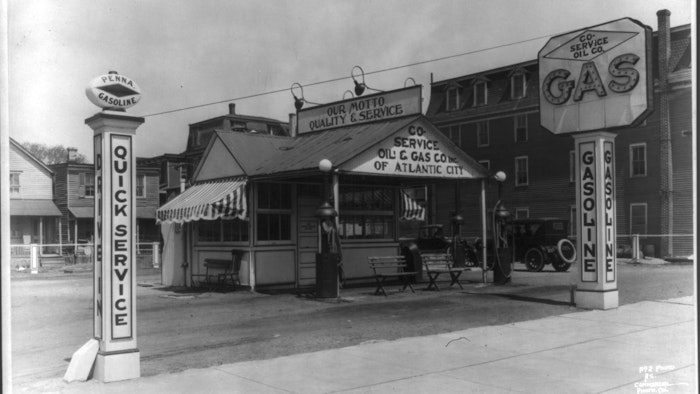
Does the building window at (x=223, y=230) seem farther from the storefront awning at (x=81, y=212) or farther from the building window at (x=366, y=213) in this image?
the storefront awning at (x=81, y=212)

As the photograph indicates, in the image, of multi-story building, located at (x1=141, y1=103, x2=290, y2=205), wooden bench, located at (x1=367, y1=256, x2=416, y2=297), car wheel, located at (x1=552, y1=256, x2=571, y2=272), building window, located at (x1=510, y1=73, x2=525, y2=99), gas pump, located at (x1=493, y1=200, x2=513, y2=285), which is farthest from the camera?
multi-story building, located at (x1=141, y1=103, x2=290, y2=205)

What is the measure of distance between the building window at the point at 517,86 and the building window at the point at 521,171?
12.6ft

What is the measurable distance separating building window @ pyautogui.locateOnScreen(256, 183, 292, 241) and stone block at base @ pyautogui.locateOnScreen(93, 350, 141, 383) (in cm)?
902

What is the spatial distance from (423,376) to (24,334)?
23.7 feet

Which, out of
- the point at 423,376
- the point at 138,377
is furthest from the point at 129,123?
the point at 423,376

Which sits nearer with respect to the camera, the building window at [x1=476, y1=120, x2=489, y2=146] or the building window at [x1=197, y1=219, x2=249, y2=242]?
the building window at [x1=197, y1=219, x2=249, y2=242]

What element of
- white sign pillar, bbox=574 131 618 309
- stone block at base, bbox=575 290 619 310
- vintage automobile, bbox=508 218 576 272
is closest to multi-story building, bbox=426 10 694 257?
Answer: vintage automobile, bbox=508 218 576 272

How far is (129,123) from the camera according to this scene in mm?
7656

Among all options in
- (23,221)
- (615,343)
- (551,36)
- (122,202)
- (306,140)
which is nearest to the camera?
(122,202)

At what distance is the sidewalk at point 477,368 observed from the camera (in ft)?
23.2

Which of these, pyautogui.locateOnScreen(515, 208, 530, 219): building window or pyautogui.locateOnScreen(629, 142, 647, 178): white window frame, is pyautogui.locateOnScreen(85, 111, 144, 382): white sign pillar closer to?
pyautogui.locateOnScreen(629, 142, 647, 178): white window frame

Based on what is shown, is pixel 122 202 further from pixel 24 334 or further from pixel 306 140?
pixel 306 140

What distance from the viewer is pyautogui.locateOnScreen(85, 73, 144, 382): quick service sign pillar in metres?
7.41

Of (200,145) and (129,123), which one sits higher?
(200,145)
